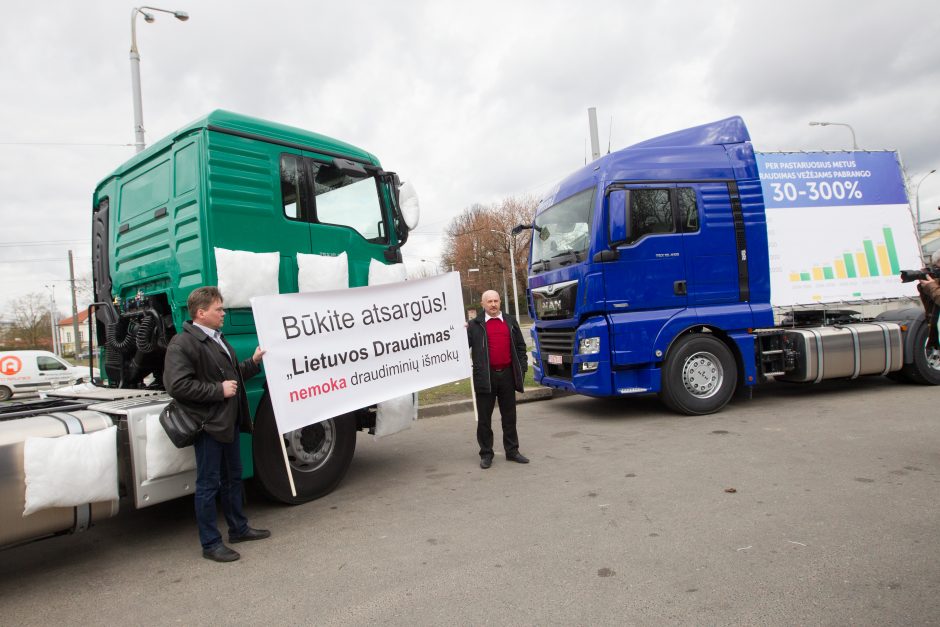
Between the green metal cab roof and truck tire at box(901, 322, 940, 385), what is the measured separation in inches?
317

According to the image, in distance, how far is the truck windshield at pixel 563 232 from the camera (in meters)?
7.15

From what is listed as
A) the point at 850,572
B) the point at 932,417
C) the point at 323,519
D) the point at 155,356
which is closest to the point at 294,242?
the point at 155,356

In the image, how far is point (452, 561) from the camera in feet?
11.3

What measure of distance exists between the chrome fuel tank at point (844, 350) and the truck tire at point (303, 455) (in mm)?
5979

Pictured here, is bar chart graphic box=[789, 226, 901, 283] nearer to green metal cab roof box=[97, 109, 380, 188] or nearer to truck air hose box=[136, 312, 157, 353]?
green metal cab roof box=[97, 109, 380, 188]

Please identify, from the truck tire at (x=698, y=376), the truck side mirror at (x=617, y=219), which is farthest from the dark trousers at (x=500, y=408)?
the truck tire at (x=698, y=376)

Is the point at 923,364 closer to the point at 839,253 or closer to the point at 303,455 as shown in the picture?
the point at 839,253

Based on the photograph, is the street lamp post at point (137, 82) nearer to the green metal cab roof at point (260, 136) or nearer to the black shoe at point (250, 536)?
the green metal cab roof at point (260, 136)

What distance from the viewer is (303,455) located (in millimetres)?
4770

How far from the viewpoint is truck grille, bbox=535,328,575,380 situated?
23.9 ft

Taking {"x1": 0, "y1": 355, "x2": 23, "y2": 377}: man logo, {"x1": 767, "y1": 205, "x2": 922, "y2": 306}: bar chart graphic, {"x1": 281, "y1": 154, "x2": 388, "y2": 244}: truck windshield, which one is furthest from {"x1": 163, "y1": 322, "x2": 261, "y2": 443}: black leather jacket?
{"x1": 0, "y1": 355, "x2": 23, "y2": 377}: man logo

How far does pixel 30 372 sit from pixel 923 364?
2503 centimetres

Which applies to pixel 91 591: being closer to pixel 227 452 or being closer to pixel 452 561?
pixel 227 452

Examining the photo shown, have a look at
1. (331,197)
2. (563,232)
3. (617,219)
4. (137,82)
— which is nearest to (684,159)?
(617,219)
